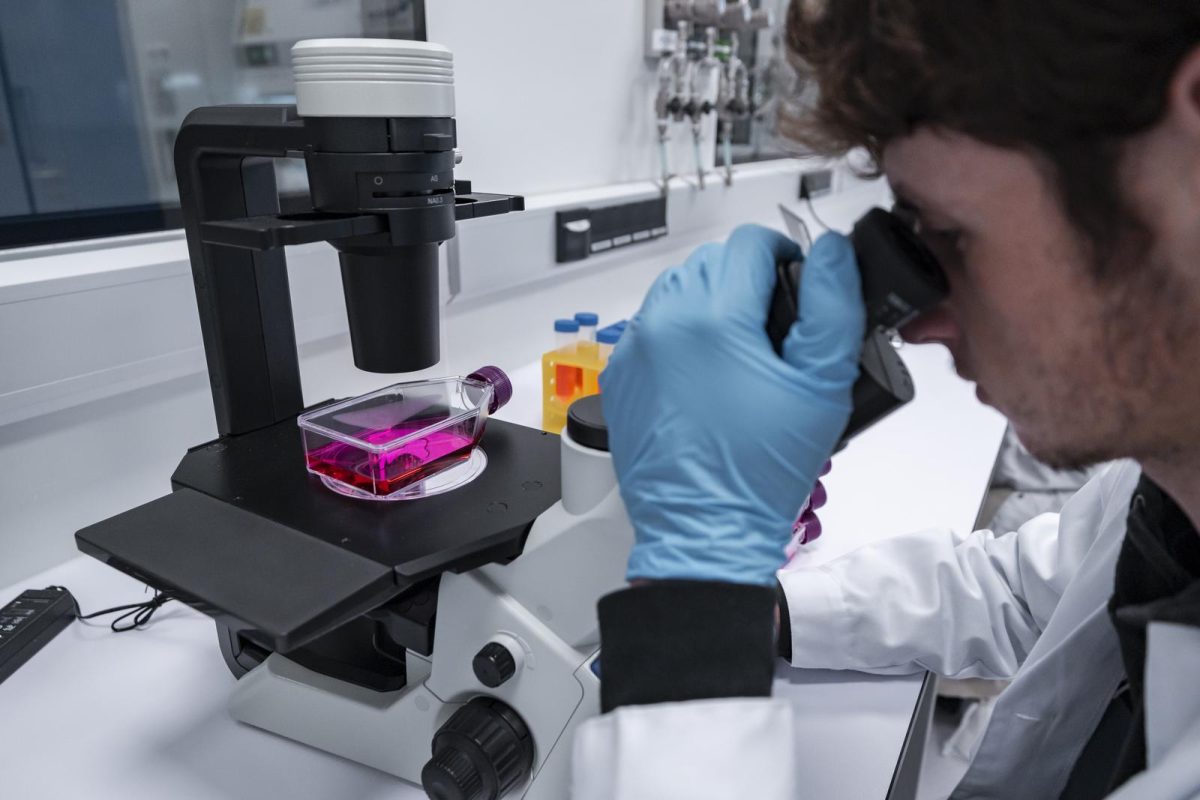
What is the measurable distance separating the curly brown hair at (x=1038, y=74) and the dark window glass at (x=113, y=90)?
978 millimetres

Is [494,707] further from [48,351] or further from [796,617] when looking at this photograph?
[48,351]

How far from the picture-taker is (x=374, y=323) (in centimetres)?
75

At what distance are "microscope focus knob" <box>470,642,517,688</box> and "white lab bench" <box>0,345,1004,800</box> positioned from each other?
0.54 feet

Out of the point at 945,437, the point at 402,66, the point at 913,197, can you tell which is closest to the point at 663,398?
the point at 913,197

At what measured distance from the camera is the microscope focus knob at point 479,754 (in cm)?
63

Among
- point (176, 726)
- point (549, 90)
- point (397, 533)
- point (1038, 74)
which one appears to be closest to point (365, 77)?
point (397, 533)

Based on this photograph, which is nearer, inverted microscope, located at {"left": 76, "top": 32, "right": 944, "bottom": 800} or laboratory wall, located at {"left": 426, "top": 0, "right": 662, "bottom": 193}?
inverted microscope, located at {"left": 76, "top": 32, "right": 944, "bottom": 800}

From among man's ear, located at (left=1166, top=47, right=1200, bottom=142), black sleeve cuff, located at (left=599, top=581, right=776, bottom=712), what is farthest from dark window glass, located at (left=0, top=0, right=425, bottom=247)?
man's ear, located at (left=1166, top=47, right=1200, bottom=142)

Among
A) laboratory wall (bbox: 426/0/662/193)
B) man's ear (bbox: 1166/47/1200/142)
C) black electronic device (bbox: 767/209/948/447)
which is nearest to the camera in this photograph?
man's ear (bbox: 1166/47/1200/142)

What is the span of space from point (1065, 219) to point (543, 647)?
0.49 meters

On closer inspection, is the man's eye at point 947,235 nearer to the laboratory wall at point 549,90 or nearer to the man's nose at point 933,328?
the man's nose at point 933,328

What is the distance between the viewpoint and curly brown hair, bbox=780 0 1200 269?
443mm

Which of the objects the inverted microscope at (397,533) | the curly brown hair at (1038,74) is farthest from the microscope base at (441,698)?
the curly brown hair at (1038,74)

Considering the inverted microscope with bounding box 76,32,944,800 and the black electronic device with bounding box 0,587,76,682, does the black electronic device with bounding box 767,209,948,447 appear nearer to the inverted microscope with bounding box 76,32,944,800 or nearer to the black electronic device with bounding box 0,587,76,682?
the inverted microscope with bounding box 76,32,944,800
